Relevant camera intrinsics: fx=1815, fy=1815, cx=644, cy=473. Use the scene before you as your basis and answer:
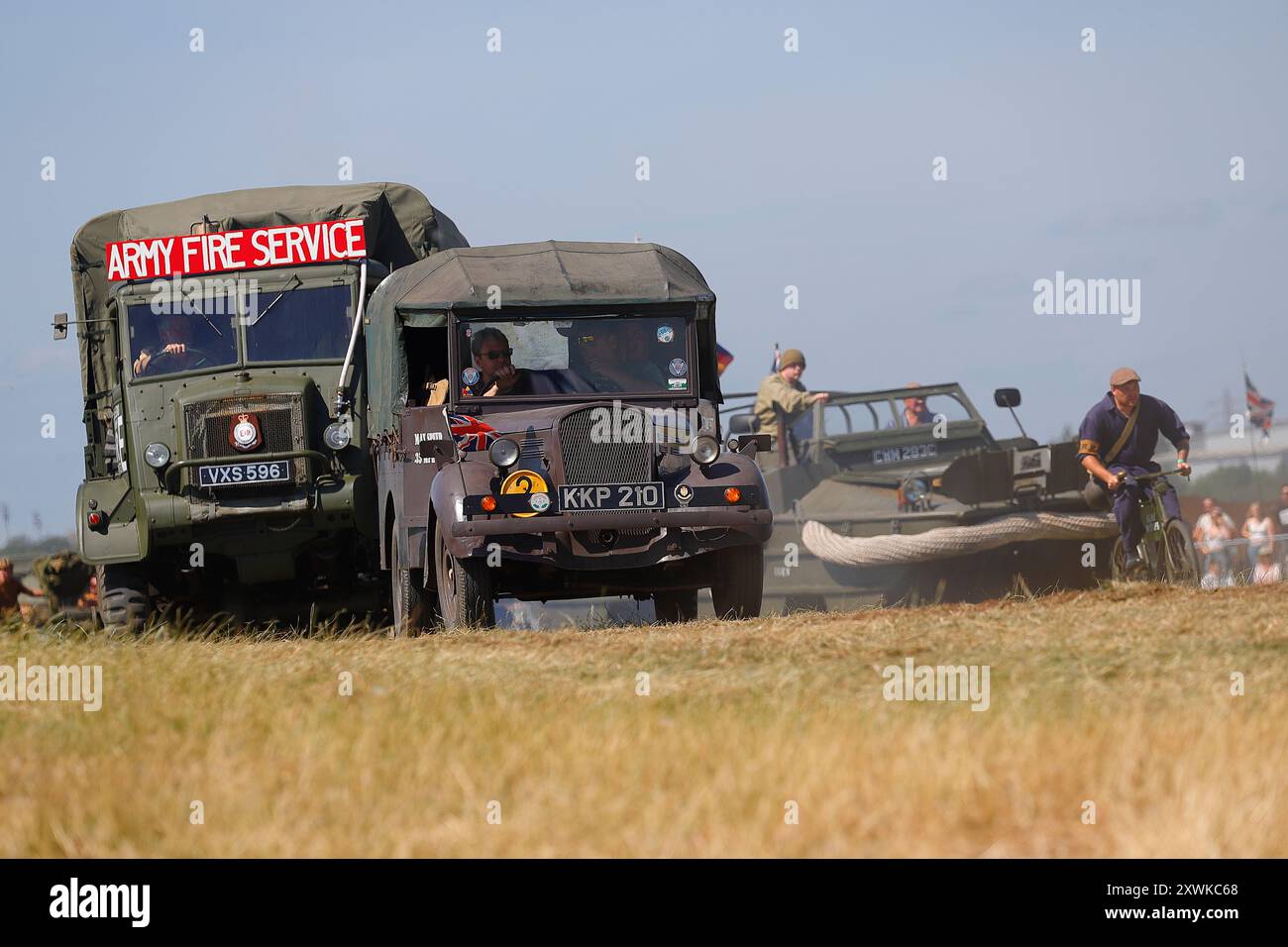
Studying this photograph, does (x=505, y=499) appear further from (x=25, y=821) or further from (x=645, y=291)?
(x=25, y=821)

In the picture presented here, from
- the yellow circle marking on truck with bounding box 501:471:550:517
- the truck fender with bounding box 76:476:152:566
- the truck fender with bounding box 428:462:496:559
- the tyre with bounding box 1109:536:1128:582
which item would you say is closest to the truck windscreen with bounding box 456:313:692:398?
the truck fender with bounding box 428:462:496:559

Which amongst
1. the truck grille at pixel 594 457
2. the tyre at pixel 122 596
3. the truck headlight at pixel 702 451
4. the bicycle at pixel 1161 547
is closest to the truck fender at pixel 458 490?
the truck grille at pixel 594 457

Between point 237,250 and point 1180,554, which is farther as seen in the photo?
point 237,250

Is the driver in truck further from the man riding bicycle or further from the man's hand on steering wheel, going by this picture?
the man riding bicycle

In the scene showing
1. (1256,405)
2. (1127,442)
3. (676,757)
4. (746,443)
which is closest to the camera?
(676,757)

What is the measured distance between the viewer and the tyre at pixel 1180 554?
1351 cm

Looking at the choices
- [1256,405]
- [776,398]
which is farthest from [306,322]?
[1256,405]

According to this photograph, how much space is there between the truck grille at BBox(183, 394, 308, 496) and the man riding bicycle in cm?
607

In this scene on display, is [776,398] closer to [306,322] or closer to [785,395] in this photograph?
[785,395]

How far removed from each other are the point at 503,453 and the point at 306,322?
4.02 m

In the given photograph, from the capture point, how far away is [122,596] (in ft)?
47.2

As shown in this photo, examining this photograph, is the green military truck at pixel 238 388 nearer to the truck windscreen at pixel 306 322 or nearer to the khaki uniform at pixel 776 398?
the truck windscreen at pixel 306 322

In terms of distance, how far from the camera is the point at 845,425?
18953 millimetres

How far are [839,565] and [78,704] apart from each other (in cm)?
1096
